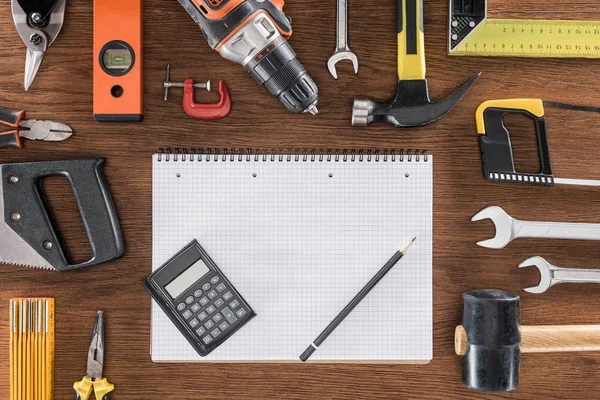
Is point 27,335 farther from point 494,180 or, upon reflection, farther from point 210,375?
point 494,180

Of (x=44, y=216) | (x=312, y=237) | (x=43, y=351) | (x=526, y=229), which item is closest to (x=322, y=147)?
(x=312, y=237)

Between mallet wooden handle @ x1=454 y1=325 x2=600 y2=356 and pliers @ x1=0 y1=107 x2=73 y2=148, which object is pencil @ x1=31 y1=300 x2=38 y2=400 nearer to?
pliers @ x1=0 y1=107 x2=73 y2=148

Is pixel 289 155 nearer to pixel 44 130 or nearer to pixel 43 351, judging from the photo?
pixel 44 130

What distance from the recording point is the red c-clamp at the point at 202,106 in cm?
94

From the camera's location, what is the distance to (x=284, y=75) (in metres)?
0.88

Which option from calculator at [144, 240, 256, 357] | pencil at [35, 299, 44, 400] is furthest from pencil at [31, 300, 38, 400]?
calculator at [144, 240, 256, 357]

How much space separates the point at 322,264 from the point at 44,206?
19.4 inches

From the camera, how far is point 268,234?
3.19ft

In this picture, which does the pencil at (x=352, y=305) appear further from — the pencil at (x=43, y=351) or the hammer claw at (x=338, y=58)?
the pencil at (x=43, y=351)

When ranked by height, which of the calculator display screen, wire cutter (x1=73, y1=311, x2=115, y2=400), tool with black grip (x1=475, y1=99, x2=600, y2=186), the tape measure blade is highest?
the tape measure blade

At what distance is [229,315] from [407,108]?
47 centimetres

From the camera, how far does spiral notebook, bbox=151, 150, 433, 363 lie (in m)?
0.96

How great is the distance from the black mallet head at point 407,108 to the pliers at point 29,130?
514mm

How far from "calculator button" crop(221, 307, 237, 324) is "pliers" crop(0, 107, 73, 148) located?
0.41 meters
